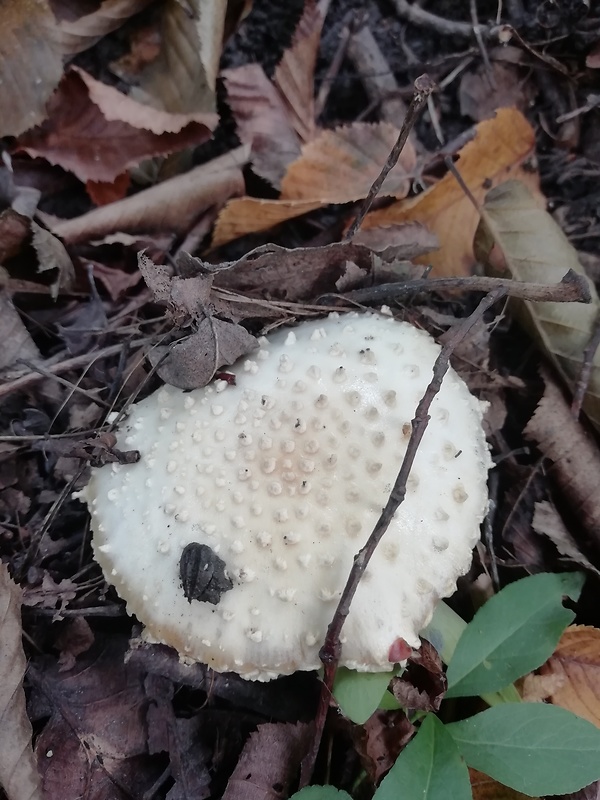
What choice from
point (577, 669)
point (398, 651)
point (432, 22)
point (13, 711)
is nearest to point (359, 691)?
point (398, 651)

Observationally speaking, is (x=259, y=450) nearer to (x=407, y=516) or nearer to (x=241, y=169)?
(x=407, y=516)

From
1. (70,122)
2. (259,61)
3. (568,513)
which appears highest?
(70,122)

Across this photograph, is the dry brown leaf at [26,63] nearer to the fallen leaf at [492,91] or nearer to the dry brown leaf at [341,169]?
the dry brown leaf at [341,169]

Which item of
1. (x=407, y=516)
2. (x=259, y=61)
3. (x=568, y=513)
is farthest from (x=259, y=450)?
(x=259, y=61)

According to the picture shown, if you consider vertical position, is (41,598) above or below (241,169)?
below

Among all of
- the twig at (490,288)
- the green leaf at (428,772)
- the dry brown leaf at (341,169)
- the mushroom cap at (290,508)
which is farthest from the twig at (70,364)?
the green leaf at (428,772)

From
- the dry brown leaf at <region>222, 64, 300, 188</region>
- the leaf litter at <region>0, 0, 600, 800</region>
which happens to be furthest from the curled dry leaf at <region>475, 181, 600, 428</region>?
the dry brown leaf at <region>222, 64, 300, 188</region>

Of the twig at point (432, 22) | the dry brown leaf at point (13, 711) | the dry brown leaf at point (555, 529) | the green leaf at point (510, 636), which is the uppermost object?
the twig at point (432, 22)
